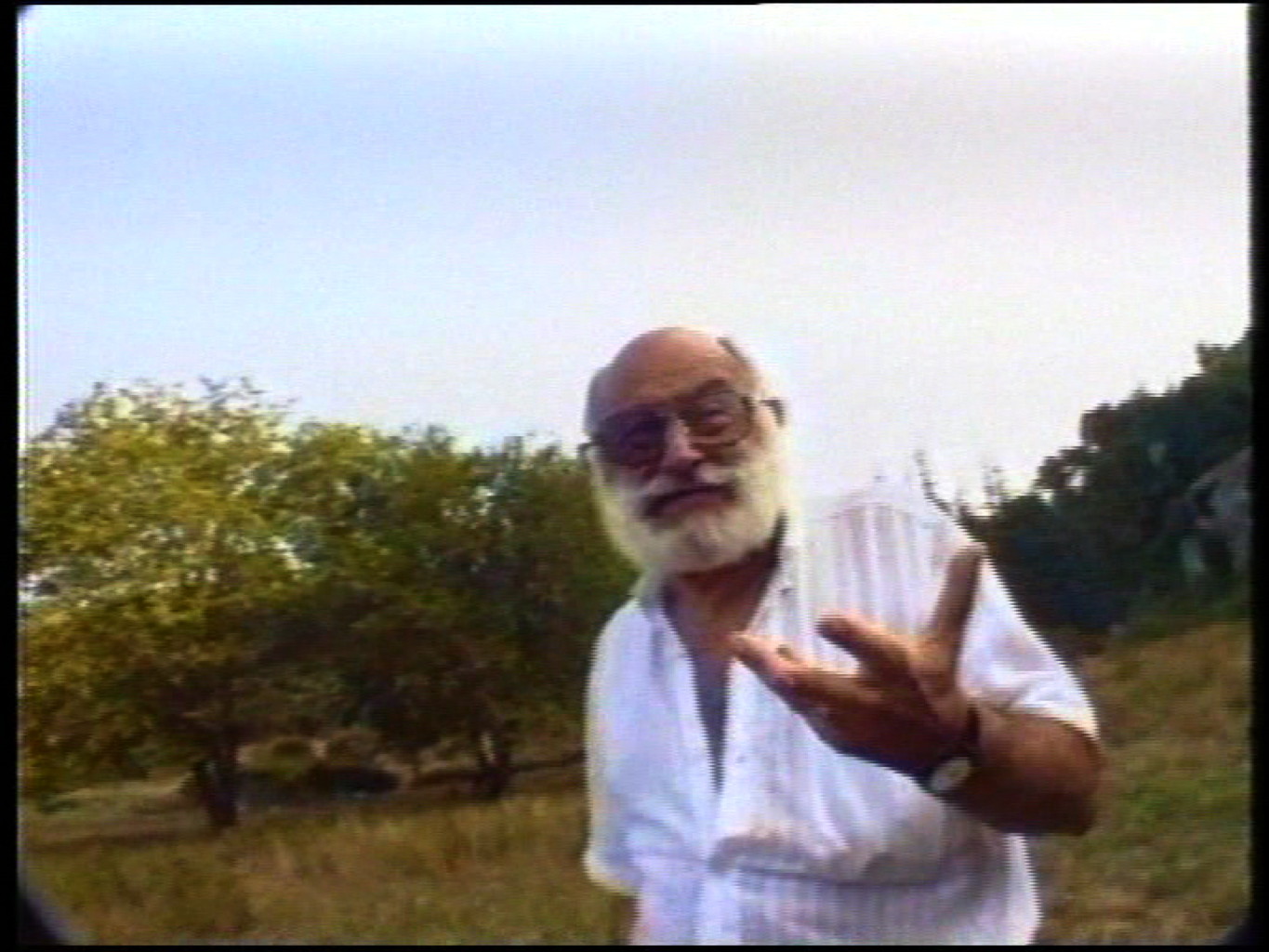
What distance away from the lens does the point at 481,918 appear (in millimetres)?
3457

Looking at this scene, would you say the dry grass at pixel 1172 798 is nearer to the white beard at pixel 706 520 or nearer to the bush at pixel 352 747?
the white beard at pixel 706 520

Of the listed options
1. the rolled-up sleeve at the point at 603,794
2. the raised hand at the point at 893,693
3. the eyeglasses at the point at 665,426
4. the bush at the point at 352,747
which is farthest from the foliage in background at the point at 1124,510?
the bush at the point at 352,747

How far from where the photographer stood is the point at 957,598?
344cm

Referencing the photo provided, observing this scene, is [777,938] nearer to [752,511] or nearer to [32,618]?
[752,511]

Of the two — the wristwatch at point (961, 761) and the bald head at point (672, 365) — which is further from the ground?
the bald head at point (672, 365)

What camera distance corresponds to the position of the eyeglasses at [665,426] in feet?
11.4

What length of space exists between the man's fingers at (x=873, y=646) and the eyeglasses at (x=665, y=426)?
292 millimetres

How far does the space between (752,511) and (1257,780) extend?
0.74m

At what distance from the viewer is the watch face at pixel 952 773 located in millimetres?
3439

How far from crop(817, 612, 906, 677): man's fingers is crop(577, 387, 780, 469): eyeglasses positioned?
29cm

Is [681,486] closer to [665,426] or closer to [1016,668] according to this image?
[665,426]

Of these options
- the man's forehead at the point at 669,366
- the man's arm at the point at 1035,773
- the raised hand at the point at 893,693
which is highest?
the man's forehead at the point at 669,366

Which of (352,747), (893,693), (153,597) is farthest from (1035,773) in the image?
(153,597)

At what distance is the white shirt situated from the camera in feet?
11.3
